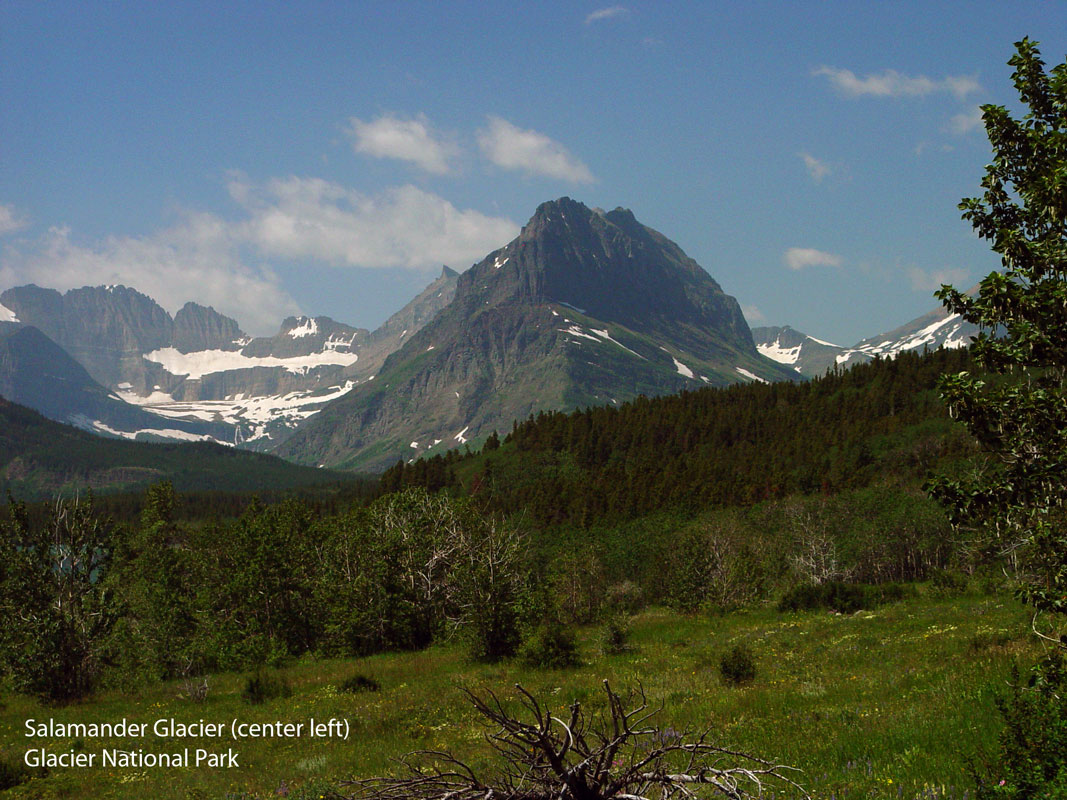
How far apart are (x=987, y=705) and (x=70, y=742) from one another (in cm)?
2650

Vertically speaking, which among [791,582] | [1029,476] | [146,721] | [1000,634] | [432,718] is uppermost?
[1029,476]

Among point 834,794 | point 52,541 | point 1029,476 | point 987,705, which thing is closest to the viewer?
point 834,794

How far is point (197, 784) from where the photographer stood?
16.0 metres

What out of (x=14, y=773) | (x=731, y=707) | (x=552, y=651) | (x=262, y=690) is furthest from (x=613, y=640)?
(x=14, y=773)

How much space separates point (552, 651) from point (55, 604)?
23167 mm

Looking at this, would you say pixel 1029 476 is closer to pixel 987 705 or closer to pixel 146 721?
pixel 987 705

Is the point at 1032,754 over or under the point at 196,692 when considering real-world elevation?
over

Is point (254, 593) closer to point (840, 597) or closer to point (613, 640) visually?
point (613, 640)

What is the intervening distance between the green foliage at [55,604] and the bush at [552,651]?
19874 mm

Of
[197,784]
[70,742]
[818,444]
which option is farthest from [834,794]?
[818,444]

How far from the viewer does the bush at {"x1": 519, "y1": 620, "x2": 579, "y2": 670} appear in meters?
29.8

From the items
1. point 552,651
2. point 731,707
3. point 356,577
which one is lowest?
point 356,577

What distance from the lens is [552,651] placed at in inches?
1182

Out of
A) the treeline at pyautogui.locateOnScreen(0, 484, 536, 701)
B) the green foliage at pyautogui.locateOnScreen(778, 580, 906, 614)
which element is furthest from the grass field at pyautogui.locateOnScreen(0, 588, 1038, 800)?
the green foliage at pyautogui.locateOnScreen(778, 580, 906, 614)
